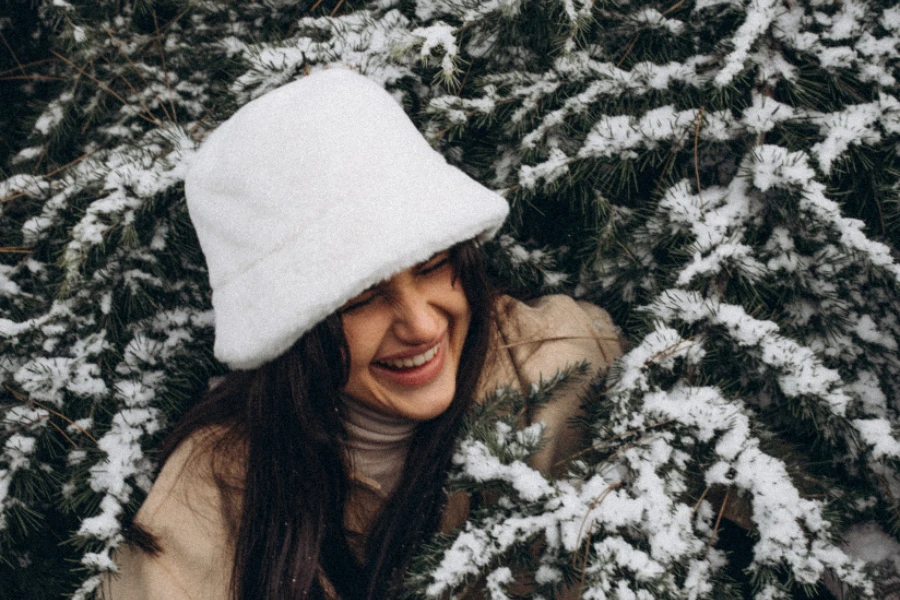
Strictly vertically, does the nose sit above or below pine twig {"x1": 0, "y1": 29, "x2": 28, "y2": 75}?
below

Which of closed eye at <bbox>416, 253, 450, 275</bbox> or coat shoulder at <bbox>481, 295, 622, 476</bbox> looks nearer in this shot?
closed eye at <bbox>416, 253, 450, 275</bbox>

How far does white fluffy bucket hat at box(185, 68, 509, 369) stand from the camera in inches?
38.0

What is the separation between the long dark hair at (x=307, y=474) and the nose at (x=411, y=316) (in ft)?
0.40

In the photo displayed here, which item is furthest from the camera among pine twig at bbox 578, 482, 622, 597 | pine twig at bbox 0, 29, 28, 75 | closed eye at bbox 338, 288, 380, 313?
pine twig at bbox 0, 29, 28, 75

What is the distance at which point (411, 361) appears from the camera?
1.21 metres

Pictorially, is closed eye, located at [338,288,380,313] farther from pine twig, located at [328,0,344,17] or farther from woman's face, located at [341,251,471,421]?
pine twig, located at [328,0,344,17]

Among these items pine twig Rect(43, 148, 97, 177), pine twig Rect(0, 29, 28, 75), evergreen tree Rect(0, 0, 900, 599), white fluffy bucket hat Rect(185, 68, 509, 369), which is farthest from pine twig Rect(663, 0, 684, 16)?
pine twig Rect(0, 29, 28, 75)

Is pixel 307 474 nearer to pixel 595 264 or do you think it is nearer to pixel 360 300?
pixel 360 300

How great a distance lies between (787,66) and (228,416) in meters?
1.36

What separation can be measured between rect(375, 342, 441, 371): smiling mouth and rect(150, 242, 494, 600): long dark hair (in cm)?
9

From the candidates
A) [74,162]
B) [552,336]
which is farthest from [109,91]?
[552,336]

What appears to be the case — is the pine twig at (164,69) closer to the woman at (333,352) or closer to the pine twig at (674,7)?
the woman at (333,352)

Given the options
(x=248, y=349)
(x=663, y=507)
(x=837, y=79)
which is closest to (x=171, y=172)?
(x=248, y=349)

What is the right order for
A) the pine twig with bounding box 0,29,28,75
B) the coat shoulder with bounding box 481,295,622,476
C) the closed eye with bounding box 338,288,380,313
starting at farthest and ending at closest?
the pine twig with bounding box 0,29,28,75, the coat shoulder with bounding box 481,295,622,476, the closed eye with bounding box 338,288,380,313
